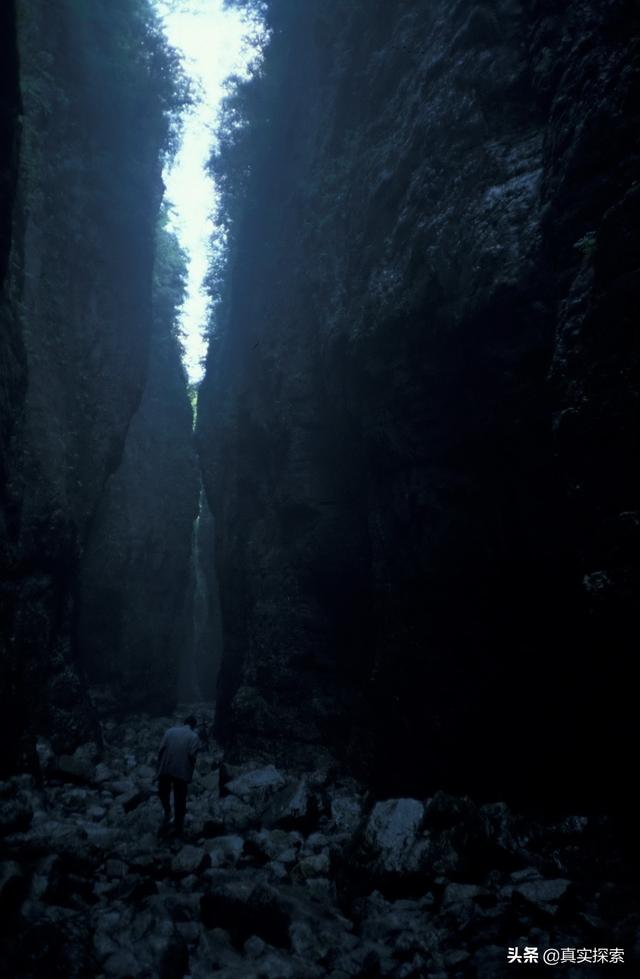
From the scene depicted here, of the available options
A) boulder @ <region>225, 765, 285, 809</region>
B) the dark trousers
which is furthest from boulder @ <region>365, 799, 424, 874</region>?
boulder @ <region>225, 765, 285, 809</region>

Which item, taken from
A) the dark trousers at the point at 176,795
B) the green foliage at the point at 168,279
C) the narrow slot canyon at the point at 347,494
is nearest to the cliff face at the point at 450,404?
the narrow slot canyon at the point at 347,494

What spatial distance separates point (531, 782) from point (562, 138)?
23.3ft

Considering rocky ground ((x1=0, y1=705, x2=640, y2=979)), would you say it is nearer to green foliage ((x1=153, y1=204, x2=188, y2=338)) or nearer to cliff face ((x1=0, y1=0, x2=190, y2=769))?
cliff face ((x1=0, y1=0, x2=190, y2=769))

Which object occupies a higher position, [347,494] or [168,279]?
[168,279]

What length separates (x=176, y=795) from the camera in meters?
7.17

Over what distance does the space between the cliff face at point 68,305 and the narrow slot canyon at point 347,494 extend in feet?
0.31

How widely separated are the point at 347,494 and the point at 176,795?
6.81 m

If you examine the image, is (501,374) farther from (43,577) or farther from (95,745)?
(95,745)

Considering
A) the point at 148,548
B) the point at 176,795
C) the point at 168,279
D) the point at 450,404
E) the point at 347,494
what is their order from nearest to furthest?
the point at 176,795
the point at 450,404
the point at 347,494
the point at 148,548
the point at 168,279

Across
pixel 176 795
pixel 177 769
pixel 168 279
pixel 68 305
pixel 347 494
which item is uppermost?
pixel 168 279

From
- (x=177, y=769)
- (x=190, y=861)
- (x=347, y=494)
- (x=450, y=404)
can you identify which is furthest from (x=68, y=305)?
(x=190, y=861)

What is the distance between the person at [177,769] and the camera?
709cm

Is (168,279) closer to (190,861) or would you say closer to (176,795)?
(176,795)

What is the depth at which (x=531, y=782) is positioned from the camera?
650cm
